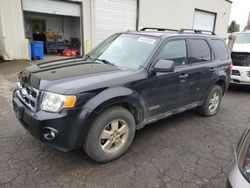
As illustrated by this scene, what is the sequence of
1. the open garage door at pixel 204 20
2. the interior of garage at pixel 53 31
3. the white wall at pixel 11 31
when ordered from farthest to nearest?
the open garage door at pixel 204 20, the interior of garage at pixel 53 31, the white wall at pixel 11 31

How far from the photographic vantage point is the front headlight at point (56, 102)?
7.55 feet

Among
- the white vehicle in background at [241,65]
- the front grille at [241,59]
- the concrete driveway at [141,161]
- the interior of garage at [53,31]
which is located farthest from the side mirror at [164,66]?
the interior of garage at [53,31]

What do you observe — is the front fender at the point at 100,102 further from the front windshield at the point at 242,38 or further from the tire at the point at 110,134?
the front windshield at the point at 242,38

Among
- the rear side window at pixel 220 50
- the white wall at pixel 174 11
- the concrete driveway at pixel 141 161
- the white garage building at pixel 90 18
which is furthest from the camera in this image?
the white wall at pixel 174 11

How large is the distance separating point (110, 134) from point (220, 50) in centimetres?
331

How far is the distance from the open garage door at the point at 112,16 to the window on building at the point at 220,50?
863cm

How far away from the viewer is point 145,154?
10.0 feet

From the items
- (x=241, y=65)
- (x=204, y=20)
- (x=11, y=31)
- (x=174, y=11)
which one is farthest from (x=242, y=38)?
(x=204, y=20)

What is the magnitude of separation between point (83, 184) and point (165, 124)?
2.20 meters

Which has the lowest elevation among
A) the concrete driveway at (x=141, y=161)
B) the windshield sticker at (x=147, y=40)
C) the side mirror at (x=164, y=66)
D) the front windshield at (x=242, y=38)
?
the concrete driveway at (x=141, y=161)

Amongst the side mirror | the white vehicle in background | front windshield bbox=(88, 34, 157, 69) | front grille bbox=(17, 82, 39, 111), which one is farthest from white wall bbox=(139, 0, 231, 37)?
front grille bbox=(17, 82, 39, 111)

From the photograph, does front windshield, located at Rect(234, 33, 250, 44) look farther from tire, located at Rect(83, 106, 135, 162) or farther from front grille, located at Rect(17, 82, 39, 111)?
front grille, located at Rect(17, 82, 39, 111)

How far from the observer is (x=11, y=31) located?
9375 millimetres

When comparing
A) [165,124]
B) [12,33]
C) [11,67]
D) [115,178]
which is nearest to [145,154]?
[115,178]
